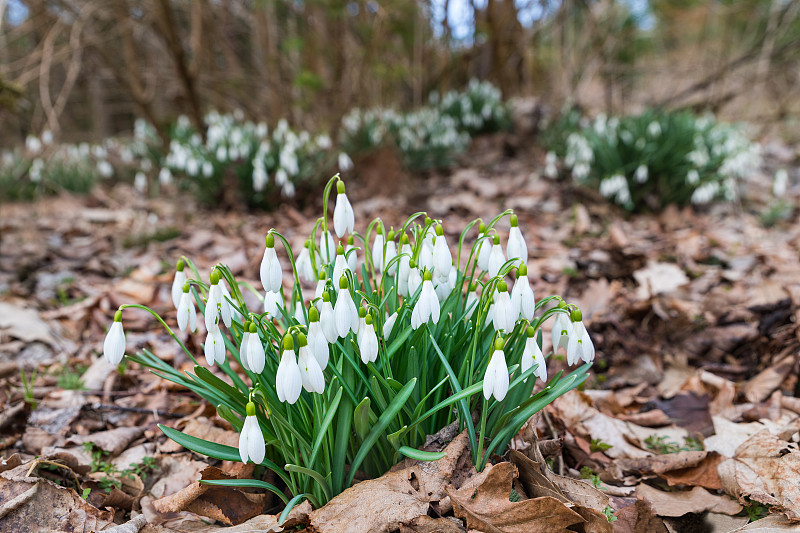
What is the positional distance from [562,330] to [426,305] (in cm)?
38

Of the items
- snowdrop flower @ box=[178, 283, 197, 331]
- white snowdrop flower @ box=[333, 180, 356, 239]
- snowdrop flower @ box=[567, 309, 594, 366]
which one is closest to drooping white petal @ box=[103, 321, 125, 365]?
snowdrop flower @ box=[178, 283, 197, 331]

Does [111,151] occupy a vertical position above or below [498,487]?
above

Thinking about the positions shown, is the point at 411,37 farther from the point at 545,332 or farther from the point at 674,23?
the point at 674,23

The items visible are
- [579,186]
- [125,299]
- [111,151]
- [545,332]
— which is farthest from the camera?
[111,151]

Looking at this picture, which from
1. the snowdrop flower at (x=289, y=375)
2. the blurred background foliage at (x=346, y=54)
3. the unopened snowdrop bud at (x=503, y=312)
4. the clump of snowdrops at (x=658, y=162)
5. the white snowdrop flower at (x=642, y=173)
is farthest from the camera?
the blurred background foliage at (x=346, y=54)

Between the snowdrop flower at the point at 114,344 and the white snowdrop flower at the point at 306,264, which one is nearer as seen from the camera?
the snowdrop flower at the point at 114,344

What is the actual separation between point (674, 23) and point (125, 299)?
45.7 feet

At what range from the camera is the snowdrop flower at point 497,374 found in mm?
1241

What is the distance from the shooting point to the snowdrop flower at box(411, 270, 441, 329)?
52.7 inches

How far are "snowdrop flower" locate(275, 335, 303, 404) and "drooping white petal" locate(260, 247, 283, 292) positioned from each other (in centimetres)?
28

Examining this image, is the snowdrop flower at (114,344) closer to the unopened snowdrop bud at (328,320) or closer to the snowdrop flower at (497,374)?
the unopened snowdrop bud at (328,320)

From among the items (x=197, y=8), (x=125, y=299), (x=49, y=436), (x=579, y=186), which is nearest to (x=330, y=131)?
(x=197, y=8)

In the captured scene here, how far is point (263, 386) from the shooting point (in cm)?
141

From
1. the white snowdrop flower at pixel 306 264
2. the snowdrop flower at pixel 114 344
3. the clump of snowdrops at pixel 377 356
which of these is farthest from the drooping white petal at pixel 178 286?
the white snowdrop flower at pixel 306 264
